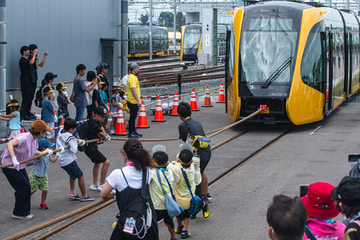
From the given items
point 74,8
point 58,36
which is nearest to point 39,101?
point 58,36

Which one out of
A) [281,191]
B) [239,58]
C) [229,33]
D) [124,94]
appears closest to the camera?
[281,191]

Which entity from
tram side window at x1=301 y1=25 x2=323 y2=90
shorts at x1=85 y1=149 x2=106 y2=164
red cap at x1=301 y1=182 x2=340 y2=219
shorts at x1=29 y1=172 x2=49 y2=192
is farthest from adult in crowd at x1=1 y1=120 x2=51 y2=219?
tram side window at x1=301 y1=25 x2=323 y2=90

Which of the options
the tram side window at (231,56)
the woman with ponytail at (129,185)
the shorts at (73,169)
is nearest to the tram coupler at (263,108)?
the tram side window at (231,56)

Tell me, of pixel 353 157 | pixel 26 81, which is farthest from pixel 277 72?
pixel 353 157

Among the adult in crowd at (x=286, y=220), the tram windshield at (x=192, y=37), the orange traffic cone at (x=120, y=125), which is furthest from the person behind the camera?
the tram windshield at (x=192, y=37)

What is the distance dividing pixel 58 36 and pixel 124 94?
2489mm

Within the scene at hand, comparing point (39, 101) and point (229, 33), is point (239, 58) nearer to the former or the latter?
point (229, 33)

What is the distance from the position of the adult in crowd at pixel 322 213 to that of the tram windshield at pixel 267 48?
1076cm

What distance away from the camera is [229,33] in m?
16.2

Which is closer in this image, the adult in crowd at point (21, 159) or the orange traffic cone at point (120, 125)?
the adult in crowd at point (21, 159)

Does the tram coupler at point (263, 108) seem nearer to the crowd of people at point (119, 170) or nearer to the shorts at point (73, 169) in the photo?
the crowd of people at point (119, 170)

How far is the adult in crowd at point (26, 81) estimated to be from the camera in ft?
46.4

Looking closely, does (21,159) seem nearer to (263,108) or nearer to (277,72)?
(263,108)

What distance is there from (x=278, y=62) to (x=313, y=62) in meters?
0.98
